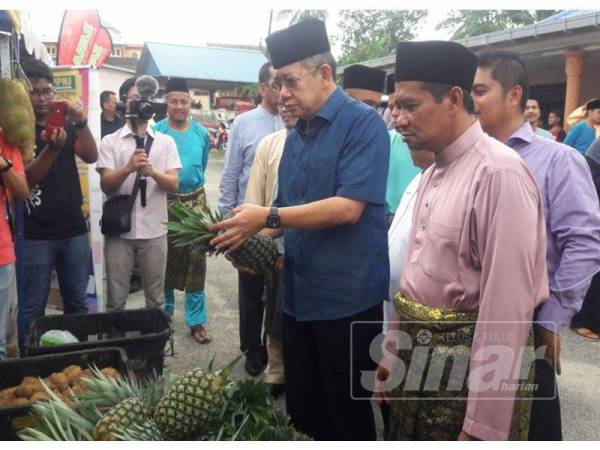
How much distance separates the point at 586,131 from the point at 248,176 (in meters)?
4.94

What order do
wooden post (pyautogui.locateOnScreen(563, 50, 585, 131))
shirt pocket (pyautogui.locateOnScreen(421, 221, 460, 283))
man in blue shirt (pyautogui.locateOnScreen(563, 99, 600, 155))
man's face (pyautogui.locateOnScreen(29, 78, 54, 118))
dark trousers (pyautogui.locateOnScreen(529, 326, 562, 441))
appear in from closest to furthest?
shirt pocket (pyautogui.locateOnScreen(421, 221, 460, 283)) → dark trousers (pyautogui.locateOnScreen(529, 326, 562, 441)) → man's face (pyautogui.locateOnScreen(29, 78, 54, 118)) → man in blue shirt (pyautogui.locateOnScreen(563, 99, 600, 155)) → wooden post (pyautogui.locateOnScreen(563, 50, 585, 131))

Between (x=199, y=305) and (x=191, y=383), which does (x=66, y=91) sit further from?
(x=191, y=383)

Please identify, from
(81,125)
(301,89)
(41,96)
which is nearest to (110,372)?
(301,89)

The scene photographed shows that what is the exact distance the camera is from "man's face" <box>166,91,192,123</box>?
15.7ft

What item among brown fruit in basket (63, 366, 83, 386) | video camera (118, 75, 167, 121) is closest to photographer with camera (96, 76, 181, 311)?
video camera (118, 75, 167, 121)

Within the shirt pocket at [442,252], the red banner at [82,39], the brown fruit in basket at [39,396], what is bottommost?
the brown fruit in basket at [39,396]

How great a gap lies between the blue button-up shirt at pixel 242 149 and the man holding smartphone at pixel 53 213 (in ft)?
3.19

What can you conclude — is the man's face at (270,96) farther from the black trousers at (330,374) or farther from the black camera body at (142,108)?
the black trousers at (330,374)

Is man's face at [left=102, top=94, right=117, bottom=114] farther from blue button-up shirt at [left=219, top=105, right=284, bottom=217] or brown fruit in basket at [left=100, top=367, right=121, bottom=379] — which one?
brown fruit in basket at [left=100, top=367, right=121, bottom=379]

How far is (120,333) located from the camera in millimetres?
3729

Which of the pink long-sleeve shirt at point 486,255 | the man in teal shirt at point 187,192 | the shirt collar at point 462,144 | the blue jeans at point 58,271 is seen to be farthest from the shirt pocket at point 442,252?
the man in teal shirt at point 187,192

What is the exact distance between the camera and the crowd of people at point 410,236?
1666mm

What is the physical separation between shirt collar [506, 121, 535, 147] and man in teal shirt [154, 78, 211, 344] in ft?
9.24
